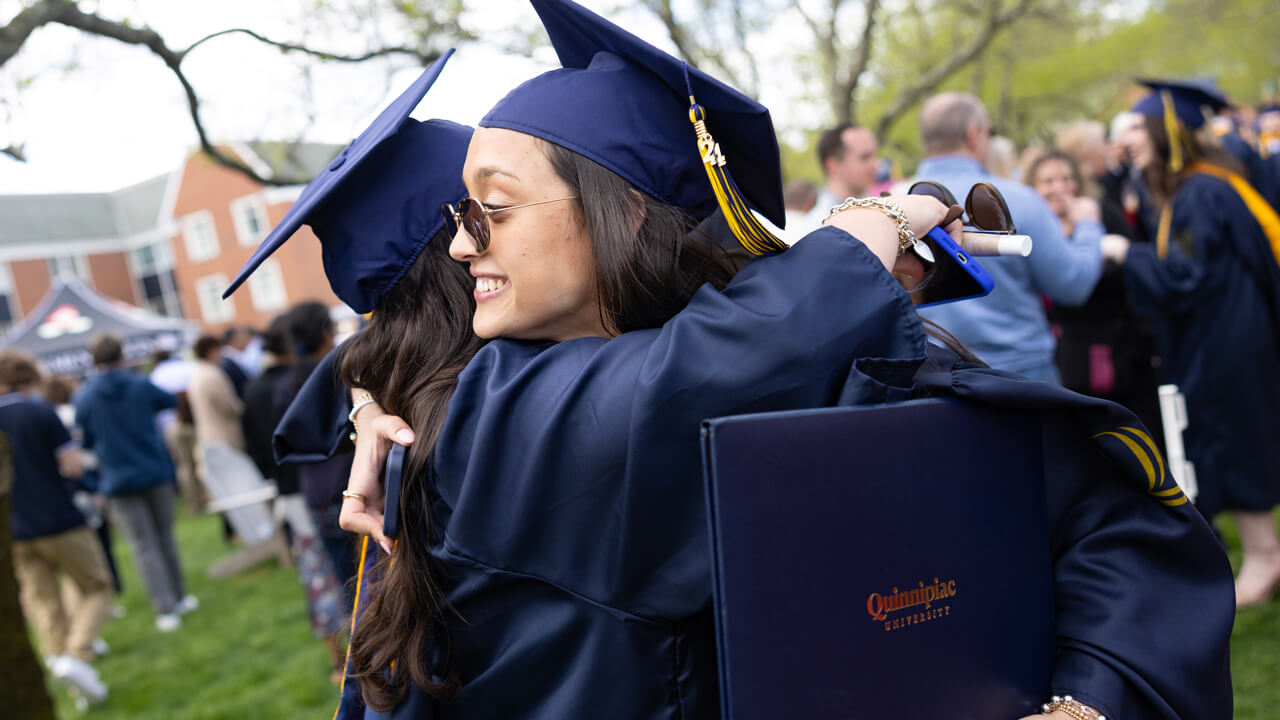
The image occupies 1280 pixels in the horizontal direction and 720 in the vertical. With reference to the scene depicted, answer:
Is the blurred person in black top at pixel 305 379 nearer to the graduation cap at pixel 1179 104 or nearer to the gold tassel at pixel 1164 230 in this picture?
the gold tassel at pixel 1164 230

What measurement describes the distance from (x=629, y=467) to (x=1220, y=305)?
4107mm

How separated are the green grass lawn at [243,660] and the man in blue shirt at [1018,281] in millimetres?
1496

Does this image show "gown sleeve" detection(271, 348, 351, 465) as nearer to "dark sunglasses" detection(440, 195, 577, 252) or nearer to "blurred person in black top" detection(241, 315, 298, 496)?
"dark sunglasses" detection(440, 195, 577, 252)

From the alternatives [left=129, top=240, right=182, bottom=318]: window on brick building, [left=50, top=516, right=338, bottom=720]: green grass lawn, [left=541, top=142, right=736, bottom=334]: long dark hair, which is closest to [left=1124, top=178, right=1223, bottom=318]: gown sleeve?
[left=541, top=142, right=736, bottom=334]: long dark hair

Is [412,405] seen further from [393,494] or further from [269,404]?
[269,404]

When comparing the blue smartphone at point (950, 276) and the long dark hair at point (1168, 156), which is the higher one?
the blue smartphone at point (950, 276)

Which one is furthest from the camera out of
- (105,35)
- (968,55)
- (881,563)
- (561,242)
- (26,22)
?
(968,55)

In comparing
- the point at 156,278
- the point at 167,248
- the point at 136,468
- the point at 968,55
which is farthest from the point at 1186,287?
the point at 156,278

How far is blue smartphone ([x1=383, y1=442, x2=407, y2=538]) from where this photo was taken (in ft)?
4.62

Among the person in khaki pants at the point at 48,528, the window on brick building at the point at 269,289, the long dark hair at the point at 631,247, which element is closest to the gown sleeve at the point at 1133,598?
the long dark hair at the point at 631,247

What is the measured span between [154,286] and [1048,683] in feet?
154

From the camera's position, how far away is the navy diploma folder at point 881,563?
3.19 feet

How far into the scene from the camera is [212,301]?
3762 cm

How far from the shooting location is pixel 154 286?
42.2 m
